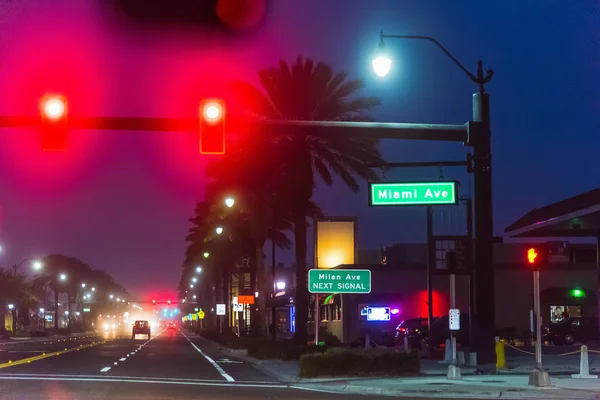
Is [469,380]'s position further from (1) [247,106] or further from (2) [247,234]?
(2) [247,234]

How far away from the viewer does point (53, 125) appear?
58.2 feet

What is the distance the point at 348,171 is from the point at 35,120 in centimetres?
2190

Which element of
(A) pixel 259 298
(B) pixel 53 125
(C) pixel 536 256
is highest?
(B) pixel 53 125

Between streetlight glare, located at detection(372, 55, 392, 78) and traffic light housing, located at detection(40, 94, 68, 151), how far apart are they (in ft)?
24.3

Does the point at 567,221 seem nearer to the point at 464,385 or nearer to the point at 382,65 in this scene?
the point at 464,385

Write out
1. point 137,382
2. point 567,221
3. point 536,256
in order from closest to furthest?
point 536,256
point 137,382
point 567,221

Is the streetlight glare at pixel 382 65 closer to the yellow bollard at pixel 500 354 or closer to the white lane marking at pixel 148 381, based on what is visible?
the white lane marking at pixel 148 381

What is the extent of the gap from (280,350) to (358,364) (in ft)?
35.5

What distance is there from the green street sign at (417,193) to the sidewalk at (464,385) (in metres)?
5.10

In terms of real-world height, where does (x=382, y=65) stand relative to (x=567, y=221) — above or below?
above

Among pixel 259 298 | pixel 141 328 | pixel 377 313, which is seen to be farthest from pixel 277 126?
pixel 141 328

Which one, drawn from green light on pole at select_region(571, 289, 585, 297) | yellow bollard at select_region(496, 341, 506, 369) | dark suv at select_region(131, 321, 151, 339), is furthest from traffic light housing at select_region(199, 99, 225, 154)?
dark suv at select_region(131, 321, 151, 339)

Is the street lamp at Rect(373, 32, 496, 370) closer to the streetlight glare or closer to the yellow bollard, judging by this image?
the streetlight glare

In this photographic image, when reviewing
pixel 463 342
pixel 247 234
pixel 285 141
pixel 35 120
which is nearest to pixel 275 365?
pixel 285 141
